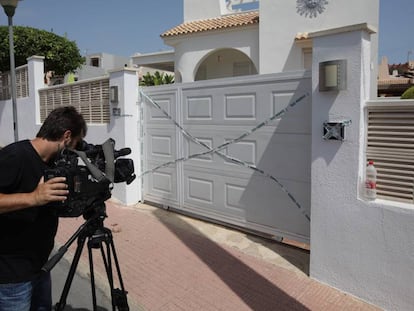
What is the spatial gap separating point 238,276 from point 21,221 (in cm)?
249

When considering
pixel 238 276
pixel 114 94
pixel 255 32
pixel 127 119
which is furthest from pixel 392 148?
pixel 255 32

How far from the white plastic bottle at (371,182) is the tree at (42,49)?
41.2 ft

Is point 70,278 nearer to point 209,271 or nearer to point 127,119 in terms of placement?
point 209,271

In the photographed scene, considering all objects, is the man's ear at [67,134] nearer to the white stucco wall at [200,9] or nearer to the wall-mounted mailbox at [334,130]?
the wall-mounted mailbox at [334,130]

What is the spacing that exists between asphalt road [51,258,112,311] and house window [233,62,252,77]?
1191 centimetres

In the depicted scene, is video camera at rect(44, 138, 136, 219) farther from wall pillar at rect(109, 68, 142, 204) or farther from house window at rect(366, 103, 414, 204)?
wall pillar at rect(109, 68, 142, 204)

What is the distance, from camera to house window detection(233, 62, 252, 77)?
14.6m

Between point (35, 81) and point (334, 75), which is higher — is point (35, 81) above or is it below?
above

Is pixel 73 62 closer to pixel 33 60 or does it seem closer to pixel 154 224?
pixel 33 60

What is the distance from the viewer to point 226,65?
49.8ft

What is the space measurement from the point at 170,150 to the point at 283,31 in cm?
739

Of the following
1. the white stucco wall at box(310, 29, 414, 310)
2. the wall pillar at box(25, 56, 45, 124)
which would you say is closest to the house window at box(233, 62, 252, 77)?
the wall pillar at box(25, 56, 45, 124)

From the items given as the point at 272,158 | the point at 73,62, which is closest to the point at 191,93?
the point at 272,158

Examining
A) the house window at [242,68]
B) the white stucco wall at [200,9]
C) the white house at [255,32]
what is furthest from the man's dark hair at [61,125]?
the white stucco wall at [200,9]
